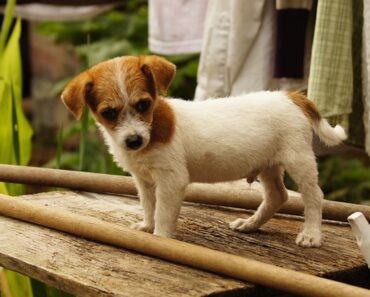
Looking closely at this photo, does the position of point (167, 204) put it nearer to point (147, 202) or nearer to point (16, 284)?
point (147, 202)

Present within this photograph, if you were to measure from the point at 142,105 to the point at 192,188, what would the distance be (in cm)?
42

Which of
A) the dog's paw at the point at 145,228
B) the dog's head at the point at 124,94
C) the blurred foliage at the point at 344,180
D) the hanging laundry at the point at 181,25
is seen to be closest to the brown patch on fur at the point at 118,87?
the dog's head at the point at 124,94

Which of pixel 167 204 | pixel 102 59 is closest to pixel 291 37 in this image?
pixel 167 204

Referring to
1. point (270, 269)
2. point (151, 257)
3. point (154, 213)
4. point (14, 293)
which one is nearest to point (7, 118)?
point (14, 293)

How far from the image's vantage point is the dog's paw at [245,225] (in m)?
1.26

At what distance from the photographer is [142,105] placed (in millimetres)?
1055

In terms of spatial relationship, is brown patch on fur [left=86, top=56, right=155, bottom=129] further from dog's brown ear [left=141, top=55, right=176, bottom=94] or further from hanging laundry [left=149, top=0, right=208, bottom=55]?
hanging laundry [left=149, top=0, right=208, bottom=55]

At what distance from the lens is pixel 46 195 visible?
1.51m

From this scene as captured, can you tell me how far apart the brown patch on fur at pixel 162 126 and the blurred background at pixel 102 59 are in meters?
0.41

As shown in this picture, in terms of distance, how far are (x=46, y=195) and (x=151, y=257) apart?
0.48 meters

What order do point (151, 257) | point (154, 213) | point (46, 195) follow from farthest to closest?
point (46, 195) → point (154, 213) → point (151, 257)

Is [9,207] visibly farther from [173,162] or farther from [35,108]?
[35,108]

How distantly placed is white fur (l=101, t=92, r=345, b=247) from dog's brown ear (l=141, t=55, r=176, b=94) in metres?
0.08

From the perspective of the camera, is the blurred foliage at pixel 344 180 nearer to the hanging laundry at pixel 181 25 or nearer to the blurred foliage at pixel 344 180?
the blurred foliage at pixel 344 180
